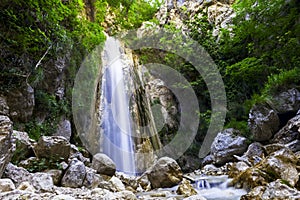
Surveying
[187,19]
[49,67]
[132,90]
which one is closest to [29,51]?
[49,67]

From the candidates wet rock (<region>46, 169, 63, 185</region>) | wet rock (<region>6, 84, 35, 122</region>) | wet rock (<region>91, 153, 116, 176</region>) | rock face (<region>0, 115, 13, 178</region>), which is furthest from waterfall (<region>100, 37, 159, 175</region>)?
rock face (<region>0, 115, 13, 178</region>)

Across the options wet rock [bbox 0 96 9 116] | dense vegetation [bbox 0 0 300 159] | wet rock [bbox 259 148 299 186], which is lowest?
wet rock [bbox 259 148 299 186]

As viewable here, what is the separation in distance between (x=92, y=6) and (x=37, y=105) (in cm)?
827

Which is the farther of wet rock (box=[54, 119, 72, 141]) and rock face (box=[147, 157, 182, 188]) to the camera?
wet rock (box=[54, 119, 72, 141])

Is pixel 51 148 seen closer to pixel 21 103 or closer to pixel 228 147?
pixel 21 103

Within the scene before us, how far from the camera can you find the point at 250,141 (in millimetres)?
7727

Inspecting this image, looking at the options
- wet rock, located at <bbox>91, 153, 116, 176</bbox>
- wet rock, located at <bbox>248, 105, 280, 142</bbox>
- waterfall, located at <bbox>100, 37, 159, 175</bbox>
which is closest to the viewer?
wet rock, located at <bbox>91, 153, 116, 176</bbox>

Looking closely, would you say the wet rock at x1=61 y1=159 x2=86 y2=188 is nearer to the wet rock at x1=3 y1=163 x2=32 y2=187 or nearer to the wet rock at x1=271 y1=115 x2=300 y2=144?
the wet rock at x1=3 y1=163 x2=32 y2=187

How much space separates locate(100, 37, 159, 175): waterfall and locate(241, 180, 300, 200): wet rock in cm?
687

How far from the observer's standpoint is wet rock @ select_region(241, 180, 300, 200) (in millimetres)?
2374

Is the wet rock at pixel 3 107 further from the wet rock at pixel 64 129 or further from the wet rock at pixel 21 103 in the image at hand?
the wet rock at pixel 64 129

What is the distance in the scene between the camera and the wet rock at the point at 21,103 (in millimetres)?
5668

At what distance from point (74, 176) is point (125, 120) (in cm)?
622

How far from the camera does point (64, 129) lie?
24.7 feet
